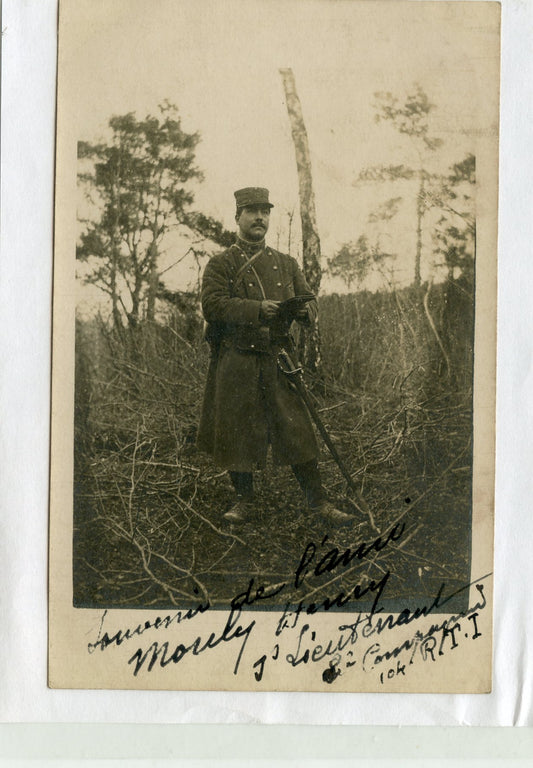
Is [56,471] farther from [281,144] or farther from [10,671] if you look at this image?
[281,144]

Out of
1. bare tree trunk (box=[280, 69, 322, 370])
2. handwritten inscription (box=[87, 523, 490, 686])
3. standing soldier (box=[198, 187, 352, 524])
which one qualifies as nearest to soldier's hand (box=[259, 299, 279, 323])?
standing soldier (box=[198, 187, 352, 524])

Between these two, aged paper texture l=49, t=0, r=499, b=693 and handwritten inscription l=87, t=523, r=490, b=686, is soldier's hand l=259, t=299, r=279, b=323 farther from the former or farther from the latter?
handwritten inscription l=87, t=523, r=490, b=686

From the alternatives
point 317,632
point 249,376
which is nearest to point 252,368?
point 249,376

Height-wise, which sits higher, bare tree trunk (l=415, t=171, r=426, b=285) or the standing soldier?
bare tree trunk (l=415, t=171, r=426, b=285)

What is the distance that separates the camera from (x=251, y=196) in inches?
64.6

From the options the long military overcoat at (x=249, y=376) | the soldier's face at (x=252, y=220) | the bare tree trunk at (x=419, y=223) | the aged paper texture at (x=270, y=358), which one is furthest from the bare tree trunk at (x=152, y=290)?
the bare tree trunk at (x=419, y=223)

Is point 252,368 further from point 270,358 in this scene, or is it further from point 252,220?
point 252,220

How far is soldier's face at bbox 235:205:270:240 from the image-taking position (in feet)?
5.38

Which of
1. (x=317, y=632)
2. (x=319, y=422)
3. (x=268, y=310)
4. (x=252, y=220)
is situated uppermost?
(x=252, y=220)

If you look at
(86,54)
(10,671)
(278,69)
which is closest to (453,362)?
(278,69)

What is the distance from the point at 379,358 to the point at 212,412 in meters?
0.48

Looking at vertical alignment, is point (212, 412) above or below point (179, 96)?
below

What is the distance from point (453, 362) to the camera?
167cm

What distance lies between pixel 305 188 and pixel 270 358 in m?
0.47
